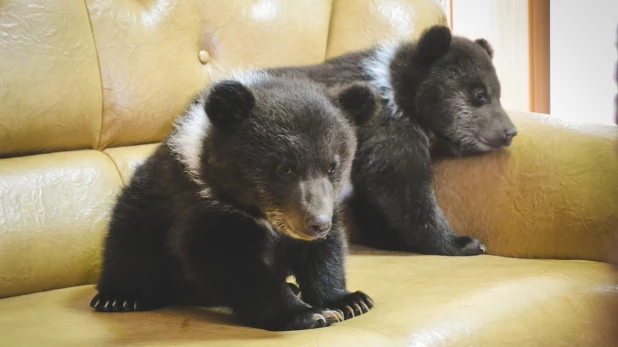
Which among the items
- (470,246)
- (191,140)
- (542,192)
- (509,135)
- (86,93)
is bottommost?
(470,246)

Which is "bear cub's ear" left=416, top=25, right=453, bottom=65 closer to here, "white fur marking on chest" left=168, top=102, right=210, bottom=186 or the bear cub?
the bear cub

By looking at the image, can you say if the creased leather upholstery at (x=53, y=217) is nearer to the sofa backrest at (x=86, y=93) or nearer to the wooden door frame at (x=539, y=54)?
the sofa backrest at (x=86, y=93)

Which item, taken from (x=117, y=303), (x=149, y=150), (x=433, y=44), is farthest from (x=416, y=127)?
(x=117, y=303)

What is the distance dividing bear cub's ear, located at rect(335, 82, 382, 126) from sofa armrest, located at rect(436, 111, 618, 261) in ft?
2.04

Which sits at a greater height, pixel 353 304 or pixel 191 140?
pixel 191 140

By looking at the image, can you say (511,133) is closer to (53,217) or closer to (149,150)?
(149,150)

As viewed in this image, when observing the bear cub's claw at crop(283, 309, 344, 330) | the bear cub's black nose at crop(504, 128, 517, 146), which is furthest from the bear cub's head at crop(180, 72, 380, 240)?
the bear cub's black nose at crop(504, 128, 517, 146)

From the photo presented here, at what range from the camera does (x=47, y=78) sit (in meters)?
2.31

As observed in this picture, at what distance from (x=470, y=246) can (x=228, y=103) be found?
1.02 m

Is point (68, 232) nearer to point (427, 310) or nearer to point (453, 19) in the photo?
point (427, 310)

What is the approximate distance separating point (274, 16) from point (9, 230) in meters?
1.18

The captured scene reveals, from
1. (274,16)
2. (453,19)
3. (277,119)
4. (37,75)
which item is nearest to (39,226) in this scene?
(37,75)

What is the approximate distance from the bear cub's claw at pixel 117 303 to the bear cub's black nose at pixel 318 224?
525 millimetres

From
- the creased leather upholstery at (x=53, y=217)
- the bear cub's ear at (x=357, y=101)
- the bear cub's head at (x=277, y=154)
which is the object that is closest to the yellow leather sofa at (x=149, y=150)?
the creased leather upholstery at (x=53, y=217)
